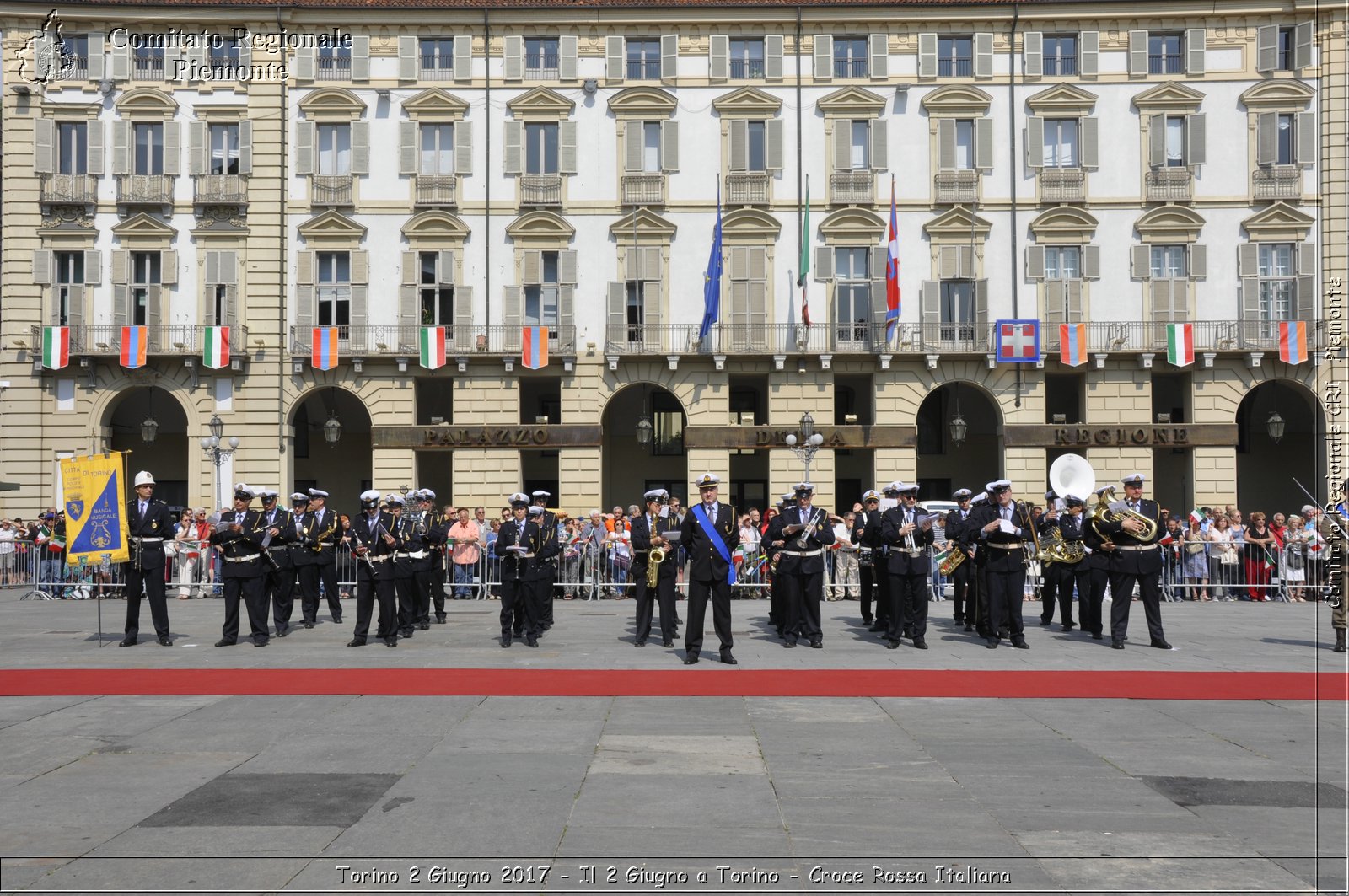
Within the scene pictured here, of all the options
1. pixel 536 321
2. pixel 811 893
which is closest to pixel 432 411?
pixel 536 321

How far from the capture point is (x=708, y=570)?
13.5m

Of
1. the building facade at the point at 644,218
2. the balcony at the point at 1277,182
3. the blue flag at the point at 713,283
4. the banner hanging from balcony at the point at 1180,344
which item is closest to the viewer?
the blue flag at the point at 713,283

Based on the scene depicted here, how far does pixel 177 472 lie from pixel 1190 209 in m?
33.4

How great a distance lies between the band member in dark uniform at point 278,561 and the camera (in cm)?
1575

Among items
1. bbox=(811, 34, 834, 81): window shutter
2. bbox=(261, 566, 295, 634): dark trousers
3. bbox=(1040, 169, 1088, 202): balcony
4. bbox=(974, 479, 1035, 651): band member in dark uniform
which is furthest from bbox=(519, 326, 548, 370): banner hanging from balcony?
bbox=(974, 479, 1035, 651): band member in dark uniform

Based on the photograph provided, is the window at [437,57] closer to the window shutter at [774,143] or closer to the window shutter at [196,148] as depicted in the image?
the window shutter at [196,148]

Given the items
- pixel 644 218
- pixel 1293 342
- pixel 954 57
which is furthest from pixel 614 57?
pixel 1293 342

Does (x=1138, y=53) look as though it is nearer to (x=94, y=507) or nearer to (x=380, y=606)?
(x=380, y=606)

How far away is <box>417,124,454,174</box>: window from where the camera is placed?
34406 mm

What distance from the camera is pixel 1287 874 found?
5.79 metres

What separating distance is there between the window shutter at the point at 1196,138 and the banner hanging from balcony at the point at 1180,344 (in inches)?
200

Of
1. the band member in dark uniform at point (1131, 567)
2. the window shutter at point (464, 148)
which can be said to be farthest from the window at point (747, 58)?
the band member in dark uniform at point (1131, 567)

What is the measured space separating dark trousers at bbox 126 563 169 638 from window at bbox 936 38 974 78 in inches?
1088

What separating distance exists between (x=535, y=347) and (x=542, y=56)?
→ 356 inches
